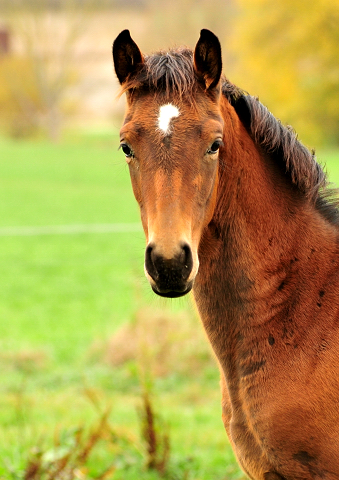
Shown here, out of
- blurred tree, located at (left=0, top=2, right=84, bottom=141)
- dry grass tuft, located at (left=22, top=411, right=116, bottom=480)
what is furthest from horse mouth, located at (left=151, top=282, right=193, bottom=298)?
blurred tree, located at (left=0, top=2, right=84, bottom=141)

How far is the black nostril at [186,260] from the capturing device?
6.93 ft

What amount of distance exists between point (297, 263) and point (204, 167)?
664 millimetres

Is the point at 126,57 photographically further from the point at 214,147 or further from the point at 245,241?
the point at 245,241

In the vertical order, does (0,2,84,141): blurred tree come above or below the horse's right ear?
above

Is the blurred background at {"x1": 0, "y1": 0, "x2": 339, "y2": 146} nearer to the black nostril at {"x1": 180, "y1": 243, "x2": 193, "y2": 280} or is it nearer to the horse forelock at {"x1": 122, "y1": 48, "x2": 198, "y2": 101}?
the horse forelock at {"x1": 122, "y1": 48, "x2": 198, "y2": 101}

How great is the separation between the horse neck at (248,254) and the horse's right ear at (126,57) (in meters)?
0.45

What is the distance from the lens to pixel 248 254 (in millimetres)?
2590

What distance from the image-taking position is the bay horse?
7.46ft

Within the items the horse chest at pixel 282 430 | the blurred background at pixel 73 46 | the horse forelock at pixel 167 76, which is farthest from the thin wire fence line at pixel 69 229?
the blurred background at pixel 73 46

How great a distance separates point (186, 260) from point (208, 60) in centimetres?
90

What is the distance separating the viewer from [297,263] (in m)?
2.62

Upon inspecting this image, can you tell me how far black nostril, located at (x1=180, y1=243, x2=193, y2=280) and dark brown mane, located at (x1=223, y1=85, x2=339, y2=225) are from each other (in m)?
0.80

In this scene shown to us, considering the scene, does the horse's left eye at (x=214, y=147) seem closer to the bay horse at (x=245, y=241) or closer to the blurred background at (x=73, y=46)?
the bay horse at (x=245, y=241)

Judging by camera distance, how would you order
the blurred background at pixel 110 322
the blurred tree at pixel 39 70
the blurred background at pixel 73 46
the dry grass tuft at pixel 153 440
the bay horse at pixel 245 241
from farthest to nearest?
the blurred tree at pixel 39 70 < the blurred background at pixel 73 46 < the blurred background at pixel 110 322 < the dry grass tuft at pixel 153 440 < the bay horse at pixel 245 241
